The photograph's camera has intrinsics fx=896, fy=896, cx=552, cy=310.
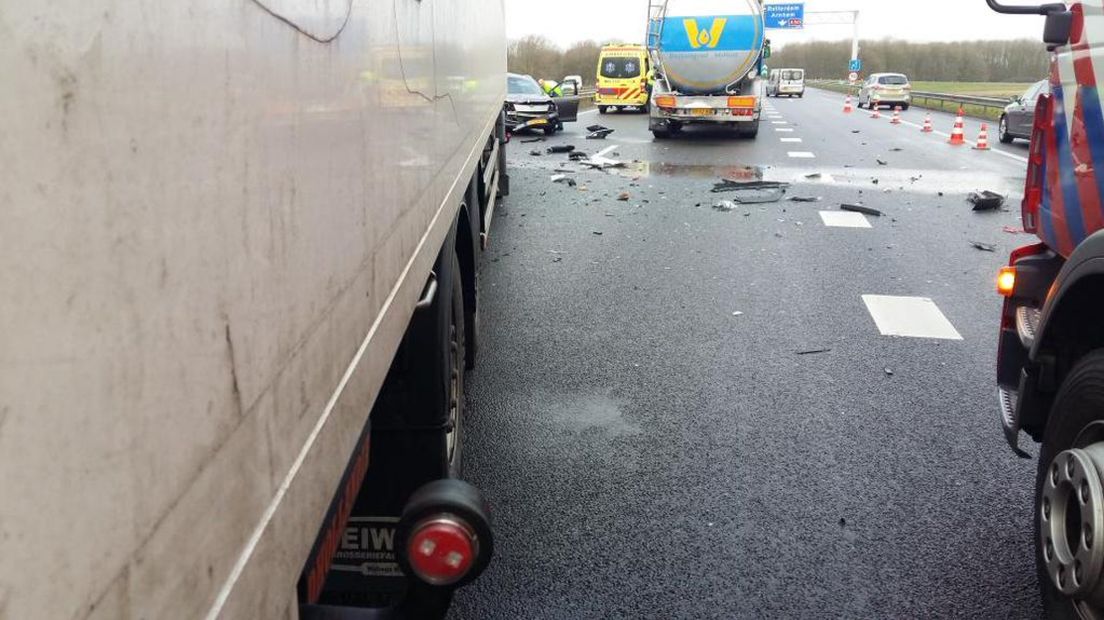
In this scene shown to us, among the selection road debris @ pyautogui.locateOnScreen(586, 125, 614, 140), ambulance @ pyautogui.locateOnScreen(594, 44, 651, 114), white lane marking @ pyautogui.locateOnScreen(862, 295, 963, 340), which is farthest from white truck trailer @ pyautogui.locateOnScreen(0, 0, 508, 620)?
ambulance @ pyautogui.locateOnScreen(594, 44, 651, 114)

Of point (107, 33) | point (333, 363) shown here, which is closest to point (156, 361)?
point (107, 33)

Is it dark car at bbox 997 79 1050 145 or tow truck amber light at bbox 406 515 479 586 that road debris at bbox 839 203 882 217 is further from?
dark car at bbox 997 79 1050 145

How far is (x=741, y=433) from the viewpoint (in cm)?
432

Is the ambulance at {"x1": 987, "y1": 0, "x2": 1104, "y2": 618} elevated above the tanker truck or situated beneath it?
situated beneath

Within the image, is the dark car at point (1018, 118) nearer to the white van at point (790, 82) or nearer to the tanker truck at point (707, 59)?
the tanker truck at point (707, 59)

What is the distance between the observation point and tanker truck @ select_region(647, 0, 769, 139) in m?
18.6

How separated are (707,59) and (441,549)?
1832 cm

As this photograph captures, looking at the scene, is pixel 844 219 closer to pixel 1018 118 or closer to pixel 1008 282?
pixel 1008 282

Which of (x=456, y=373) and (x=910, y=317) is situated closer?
(x=456, y=373)

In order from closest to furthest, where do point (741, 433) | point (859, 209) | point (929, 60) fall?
point (741, 433) < point (859, 209) < point (929, 60)

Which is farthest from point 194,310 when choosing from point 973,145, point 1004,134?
point 1004,134

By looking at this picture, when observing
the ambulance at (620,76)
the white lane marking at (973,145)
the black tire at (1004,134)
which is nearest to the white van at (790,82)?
the ambulance at (620,76)

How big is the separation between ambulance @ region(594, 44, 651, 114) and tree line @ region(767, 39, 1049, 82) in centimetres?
1895

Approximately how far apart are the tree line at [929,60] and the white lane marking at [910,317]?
37944 mm
